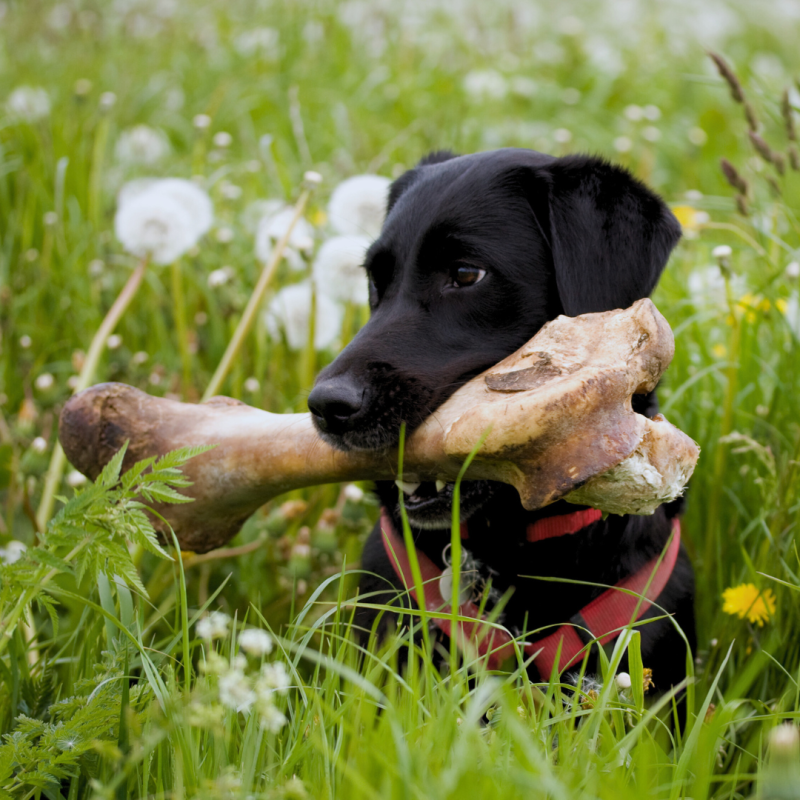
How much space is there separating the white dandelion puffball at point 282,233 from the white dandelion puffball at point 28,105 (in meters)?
1.76

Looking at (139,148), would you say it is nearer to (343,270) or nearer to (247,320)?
(343,270)

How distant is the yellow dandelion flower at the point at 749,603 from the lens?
1.95m

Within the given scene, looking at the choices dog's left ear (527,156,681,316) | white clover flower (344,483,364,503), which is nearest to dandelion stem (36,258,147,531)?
white clover flower (344,483,364,503)

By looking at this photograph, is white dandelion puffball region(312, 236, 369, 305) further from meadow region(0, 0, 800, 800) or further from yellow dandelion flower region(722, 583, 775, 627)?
yellow dandelion flower region(722, 583, 775, 627)

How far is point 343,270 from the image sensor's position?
2.75 meters

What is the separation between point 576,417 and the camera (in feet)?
4.18

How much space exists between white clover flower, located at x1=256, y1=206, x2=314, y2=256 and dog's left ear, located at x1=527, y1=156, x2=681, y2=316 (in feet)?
3.32

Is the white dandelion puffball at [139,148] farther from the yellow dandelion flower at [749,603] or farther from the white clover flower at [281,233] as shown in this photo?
the yellow dandelion flower at [749,603]

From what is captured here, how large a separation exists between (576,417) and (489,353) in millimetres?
542

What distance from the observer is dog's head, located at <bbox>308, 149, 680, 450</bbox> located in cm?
167

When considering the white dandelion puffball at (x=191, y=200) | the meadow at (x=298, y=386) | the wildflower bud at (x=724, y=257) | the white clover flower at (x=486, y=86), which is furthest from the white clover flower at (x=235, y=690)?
the white clover flower at (x=486, y=86)

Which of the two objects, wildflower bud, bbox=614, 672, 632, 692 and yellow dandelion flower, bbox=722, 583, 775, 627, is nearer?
wildflower bud, bbox=614, 672, 632, 692

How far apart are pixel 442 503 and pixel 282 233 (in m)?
1.51

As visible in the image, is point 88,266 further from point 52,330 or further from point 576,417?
point 576,417
